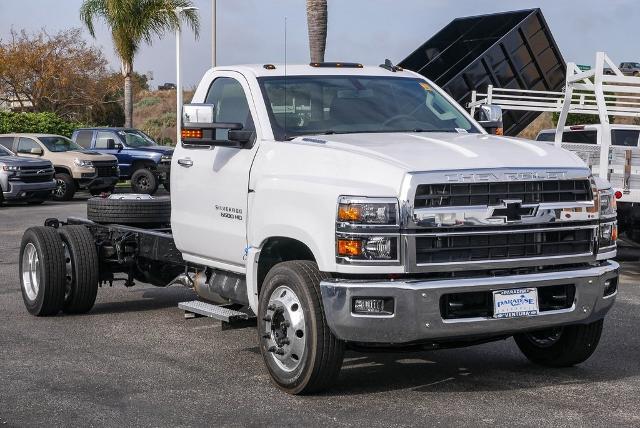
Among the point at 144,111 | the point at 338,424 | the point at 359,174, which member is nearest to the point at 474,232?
the point at 359,174

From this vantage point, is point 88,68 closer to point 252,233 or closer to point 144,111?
point 144,111

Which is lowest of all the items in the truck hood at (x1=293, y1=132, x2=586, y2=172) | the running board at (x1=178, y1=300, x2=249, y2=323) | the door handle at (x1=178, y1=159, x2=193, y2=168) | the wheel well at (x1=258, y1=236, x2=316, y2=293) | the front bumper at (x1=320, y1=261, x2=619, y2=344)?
the running board at (x1=178, y1=300, x2=249, y2=323)

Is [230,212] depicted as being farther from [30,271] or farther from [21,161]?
[21,161]

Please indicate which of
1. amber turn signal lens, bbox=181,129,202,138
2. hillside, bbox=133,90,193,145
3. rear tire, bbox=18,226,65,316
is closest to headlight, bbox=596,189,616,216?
amber turn signal lens, bbox=181,129,202,138

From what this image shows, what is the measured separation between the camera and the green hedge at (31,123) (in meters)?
40.7

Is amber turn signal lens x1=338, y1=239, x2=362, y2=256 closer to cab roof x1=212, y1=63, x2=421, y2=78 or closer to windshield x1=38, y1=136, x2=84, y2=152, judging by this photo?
cab roof x1=212, y1=63, x2=421, y2=78

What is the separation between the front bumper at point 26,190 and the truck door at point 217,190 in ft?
57.5

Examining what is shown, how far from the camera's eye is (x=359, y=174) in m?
6.62

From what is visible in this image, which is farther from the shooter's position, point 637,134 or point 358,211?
point 637,134

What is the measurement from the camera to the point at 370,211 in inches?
253

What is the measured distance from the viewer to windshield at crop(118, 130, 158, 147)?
101ft

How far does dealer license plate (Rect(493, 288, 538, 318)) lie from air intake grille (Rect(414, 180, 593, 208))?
53 centimetres

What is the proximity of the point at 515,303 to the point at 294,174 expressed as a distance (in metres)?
1.60

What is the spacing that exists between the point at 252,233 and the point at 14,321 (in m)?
3.31
